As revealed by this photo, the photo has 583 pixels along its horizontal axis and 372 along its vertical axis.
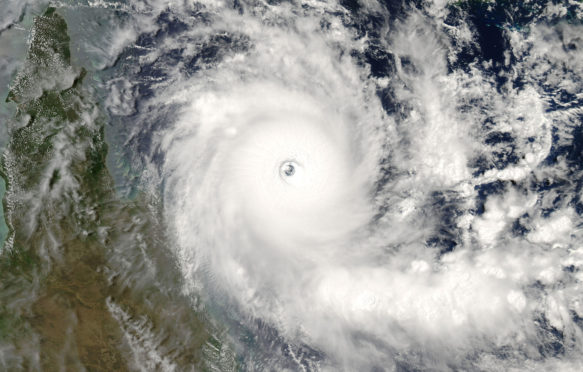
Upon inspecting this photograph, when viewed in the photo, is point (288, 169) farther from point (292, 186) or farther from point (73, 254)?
point (73, 254)

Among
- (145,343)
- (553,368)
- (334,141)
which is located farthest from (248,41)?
(553,368)

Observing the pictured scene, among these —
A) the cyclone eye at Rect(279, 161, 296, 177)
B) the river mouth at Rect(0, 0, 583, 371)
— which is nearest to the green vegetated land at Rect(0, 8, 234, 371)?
the river mouth at Rect(0, 0, 583, 371)

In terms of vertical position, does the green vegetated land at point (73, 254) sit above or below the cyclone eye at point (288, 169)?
below

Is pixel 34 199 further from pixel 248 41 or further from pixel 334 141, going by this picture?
pixel 334 141

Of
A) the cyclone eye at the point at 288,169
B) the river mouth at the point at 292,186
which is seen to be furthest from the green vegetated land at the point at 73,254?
the cyclone eye at the point at 288,169

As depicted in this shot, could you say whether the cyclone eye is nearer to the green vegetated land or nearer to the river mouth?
the river mouth

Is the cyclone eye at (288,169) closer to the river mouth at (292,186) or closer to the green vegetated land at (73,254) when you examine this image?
the river mouth at (292,186)
